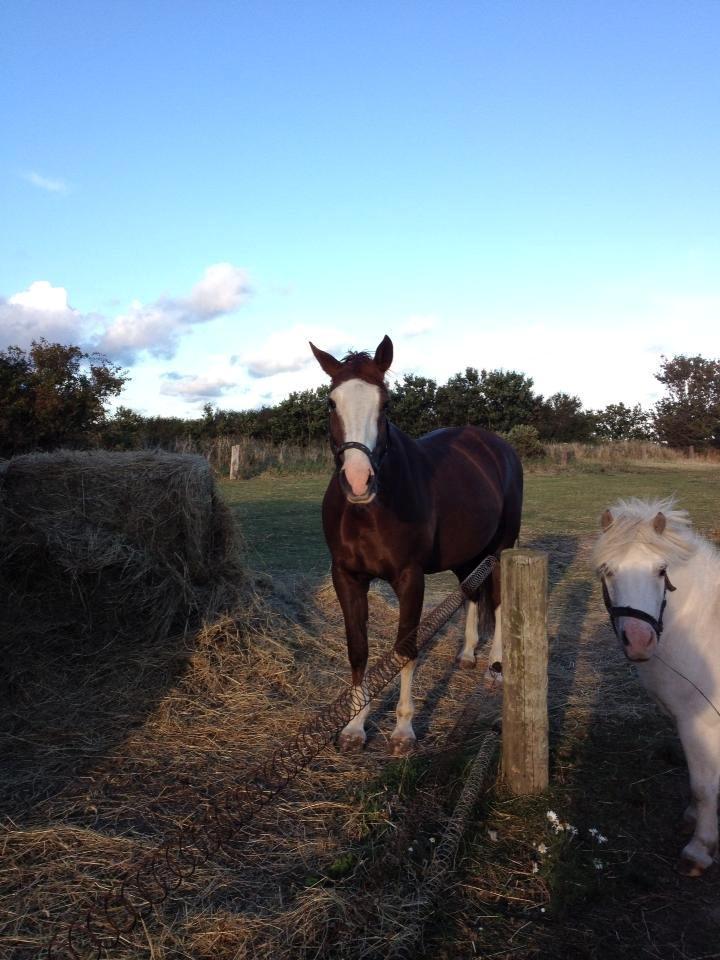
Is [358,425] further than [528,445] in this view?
No

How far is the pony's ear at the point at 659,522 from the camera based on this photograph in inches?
110

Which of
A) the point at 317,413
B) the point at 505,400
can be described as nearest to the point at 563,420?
the point at 505,400

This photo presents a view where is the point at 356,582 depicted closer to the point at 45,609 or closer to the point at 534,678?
the point at 534,678

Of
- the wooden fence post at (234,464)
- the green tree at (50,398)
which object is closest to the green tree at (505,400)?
the wooden fence post at (234,464)

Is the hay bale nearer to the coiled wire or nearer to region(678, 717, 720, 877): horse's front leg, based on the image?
the coiled wire

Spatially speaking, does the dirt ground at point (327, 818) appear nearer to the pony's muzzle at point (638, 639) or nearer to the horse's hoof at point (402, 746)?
the horse's hoof at point (402, 746)

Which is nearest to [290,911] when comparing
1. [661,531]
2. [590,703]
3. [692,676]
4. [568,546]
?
[692,676]

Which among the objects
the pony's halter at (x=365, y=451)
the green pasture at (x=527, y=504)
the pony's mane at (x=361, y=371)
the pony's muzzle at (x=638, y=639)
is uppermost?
the pony's mane at (x=361, y=371)

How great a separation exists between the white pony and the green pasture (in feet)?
8.77

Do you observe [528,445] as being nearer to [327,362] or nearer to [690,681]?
[327,362]

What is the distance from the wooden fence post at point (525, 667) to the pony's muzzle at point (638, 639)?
44cm

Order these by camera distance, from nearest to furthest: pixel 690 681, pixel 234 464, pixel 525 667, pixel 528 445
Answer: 1. pixel 690 681
2. pixel 525 667
3. pixel 234 464
4. pixel 528 445

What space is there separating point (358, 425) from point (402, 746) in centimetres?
178

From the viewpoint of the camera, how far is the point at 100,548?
4742 mm
